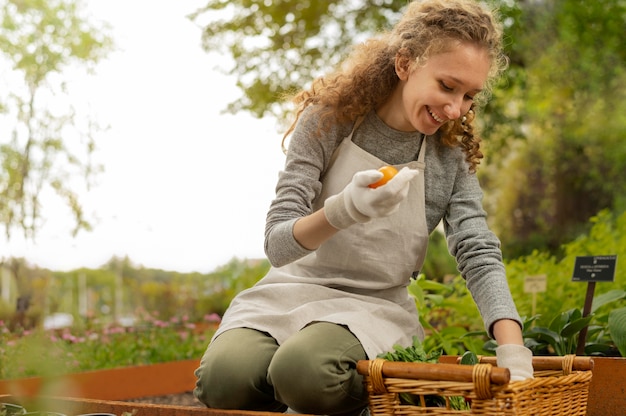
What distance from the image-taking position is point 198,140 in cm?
499

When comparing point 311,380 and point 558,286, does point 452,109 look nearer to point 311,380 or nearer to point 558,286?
point 311,380

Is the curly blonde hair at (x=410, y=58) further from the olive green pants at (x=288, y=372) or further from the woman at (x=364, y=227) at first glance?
the olive green pants at (x=288, y=372)

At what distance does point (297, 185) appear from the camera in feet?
5.42

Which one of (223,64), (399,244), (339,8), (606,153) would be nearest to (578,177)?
(606,153)

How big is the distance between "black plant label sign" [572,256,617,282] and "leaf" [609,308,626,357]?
11 centimetres

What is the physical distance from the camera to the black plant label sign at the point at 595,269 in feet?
7.18

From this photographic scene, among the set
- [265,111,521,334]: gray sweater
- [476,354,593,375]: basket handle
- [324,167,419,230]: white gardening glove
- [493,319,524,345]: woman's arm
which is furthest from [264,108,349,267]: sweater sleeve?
[476,354,593,375]: basket handle

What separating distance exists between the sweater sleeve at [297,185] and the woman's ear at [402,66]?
0.20 m

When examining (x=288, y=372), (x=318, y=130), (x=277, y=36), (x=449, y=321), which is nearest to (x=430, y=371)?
(x=288, y=372)

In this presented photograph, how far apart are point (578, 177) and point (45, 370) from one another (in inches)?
303

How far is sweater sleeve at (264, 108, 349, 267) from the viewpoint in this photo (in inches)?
61.1

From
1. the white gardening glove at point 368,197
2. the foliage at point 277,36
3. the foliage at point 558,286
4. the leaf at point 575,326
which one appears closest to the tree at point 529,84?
the foliage at point 277,36

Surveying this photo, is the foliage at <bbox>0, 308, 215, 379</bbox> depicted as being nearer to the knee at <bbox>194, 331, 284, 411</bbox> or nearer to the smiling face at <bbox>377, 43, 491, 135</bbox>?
the knee at <bbox>194, 331, 284, 411</bbox>

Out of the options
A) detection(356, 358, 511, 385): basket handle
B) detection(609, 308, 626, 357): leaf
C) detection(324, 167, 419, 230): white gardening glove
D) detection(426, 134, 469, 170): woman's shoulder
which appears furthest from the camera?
detection(609, 308, 626, 357): leaf
